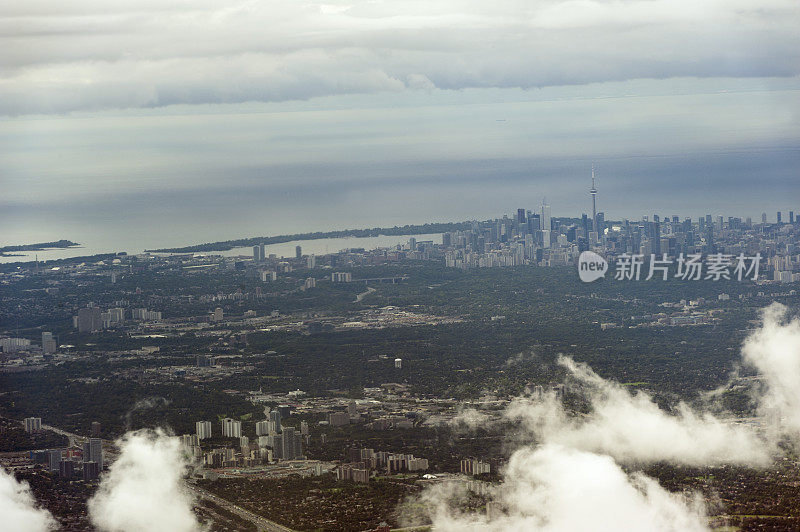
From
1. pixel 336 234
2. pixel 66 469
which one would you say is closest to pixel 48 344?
pixel 66 469

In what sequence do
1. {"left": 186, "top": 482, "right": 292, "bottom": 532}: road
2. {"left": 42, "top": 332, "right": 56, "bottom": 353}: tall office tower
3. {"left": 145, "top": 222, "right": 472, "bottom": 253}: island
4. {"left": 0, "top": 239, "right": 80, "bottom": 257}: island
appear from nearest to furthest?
{"left": 186, "top": 482, "right": 292, "bottom": 532}: road
{"left": 42, "top": 332, "right": 56, "bottom": 353}: tall office tower
{"left": 0, "top": 239, "right": 80, "bottom": 257}: island
{"left": 145, "top": 222, "right": 472, "bottom": 253}: island

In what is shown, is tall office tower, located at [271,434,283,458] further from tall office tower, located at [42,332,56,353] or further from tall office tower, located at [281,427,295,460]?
tall office tower, located at [42,332,56,353]

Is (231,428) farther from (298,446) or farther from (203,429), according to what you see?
(298,446)

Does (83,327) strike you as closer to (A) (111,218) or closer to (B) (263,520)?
(B) (263,520)

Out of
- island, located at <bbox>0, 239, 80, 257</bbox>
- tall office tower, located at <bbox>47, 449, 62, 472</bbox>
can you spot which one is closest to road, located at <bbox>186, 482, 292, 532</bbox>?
tall office tower, located at <bbox>47, 449, 62, 472</bbox>

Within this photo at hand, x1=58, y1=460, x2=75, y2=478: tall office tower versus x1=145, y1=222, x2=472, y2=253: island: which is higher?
x1=145, y1=222, x2=472, y2=253: island

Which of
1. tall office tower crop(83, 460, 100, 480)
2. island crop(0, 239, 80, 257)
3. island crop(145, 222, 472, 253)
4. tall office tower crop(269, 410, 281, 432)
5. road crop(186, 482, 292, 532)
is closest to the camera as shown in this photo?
road crop(186, 482, 292, 532)

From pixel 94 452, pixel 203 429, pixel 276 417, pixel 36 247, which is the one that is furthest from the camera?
pixel 36 247
